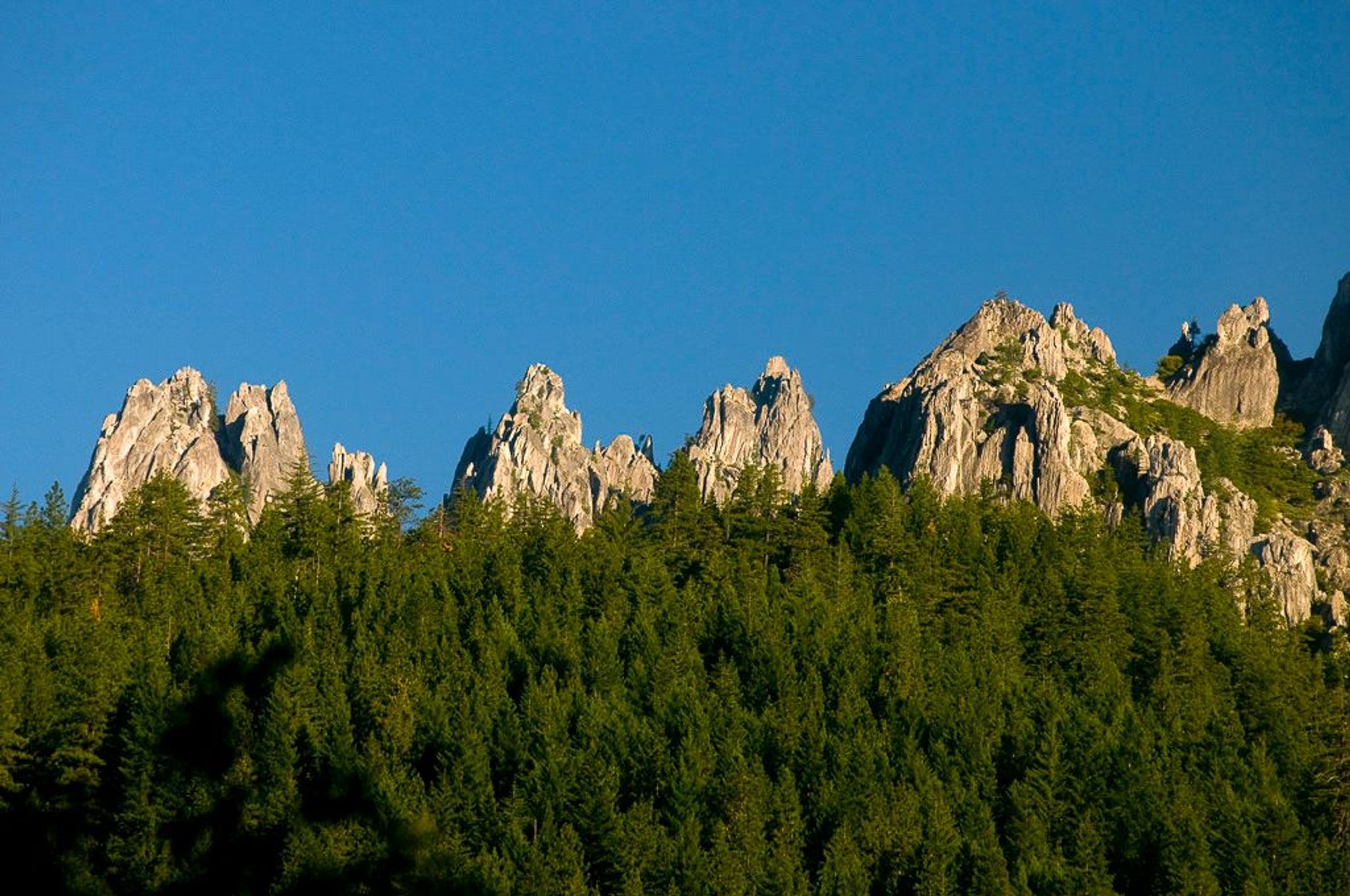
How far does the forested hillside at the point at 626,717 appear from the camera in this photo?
76.6 metres

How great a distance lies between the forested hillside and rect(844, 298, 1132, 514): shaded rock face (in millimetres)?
41045

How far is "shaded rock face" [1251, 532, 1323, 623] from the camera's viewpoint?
150625 millimetres

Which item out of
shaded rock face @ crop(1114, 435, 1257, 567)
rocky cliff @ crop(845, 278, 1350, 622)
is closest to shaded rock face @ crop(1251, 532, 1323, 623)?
rocky cliff @ crop(845, 278, 1350, 622)

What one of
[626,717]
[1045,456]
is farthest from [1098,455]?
[626,717]

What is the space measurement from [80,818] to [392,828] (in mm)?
14169

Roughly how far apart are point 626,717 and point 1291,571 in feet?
281

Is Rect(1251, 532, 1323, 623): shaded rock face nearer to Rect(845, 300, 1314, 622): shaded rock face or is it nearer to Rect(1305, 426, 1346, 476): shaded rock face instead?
Rect(845, 300, 1314, 622): shaded rock face

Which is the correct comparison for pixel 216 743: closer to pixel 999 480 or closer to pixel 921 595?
pixel 921 595

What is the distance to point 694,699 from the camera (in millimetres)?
89875

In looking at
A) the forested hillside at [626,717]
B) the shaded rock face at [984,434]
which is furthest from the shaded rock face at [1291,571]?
the forested hillside at [626,717]

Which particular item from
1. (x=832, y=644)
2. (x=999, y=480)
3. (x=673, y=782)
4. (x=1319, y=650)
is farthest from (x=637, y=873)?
(x=999, y=480)

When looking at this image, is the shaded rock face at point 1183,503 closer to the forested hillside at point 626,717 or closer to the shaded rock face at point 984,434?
the shaded rock face at point 984,434

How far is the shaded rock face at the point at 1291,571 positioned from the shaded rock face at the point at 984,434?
52.2 ft

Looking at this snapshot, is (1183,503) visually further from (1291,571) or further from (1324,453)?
(1324,453)
